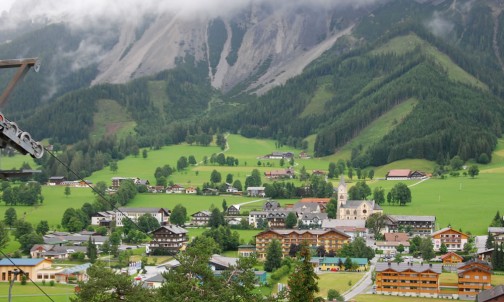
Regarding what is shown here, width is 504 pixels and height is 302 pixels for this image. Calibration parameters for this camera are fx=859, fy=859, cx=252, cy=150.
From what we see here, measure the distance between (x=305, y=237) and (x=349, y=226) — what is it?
10016mm

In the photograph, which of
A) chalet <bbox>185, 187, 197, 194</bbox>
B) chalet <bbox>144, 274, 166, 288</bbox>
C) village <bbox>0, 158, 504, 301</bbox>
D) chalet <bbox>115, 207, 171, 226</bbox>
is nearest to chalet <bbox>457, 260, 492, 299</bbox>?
village <bbox>0, 158, 504, 301</bbox>

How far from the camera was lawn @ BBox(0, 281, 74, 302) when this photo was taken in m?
57.7

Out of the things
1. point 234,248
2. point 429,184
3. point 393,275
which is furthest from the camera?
point 429,184

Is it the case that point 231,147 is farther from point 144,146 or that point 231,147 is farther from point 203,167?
point 203,167

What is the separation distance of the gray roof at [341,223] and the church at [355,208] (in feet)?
10.3

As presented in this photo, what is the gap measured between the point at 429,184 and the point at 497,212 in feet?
96.7

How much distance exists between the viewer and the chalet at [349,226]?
93.4 metres

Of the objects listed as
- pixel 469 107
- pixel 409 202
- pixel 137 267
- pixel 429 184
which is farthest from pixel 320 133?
pixel 137 267

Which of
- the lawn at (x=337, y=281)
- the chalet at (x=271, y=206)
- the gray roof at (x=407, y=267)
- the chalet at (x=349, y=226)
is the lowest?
the lawn at (x=337, y=281)

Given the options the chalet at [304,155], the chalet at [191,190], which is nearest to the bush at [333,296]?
the chalet at [191,190]

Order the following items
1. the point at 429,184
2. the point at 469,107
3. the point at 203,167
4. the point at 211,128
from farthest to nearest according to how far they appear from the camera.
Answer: the point at 211,128, the point at 469,107, the point at 203,167, the point at 429,184

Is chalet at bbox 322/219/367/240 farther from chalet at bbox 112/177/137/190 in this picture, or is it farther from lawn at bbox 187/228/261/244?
chalet at bbox 112/177/137/190

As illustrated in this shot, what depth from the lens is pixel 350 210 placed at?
104m

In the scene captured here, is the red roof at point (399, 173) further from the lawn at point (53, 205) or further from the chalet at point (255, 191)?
the lawn at point (53, 205)
